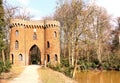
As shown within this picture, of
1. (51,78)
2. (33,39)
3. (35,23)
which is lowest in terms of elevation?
(51,78)

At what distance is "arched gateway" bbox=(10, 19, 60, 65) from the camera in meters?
48.7

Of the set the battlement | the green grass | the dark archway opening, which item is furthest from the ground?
the dark archway opening

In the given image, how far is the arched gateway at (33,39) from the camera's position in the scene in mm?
48688

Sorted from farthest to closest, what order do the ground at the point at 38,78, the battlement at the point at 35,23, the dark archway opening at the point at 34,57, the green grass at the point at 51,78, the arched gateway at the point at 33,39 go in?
the dark archway opening at the point at 34,57 < the arched gateway at the point at 33,39 < the battlement at the point at 35,23 < the green grass at the point at 51,78 < the ground at the point at 38,78

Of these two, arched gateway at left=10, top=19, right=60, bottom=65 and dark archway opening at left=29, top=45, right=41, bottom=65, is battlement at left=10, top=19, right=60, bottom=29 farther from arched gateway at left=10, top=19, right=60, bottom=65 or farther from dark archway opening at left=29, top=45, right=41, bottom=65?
dark archway opening at left=29, top=45, right=41, bottom=65

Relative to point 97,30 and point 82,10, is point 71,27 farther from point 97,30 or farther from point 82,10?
point 97,30

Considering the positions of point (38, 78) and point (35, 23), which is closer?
A: point (38, 78)

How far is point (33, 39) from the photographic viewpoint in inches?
2019

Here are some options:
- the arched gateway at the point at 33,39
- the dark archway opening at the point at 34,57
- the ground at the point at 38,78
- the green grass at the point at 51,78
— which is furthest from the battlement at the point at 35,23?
the green grass at the point at 51,78

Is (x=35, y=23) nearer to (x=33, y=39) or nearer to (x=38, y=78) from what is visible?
(x=33, y=39)

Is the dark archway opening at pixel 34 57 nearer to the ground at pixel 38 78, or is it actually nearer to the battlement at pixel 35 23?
the battlement at pixel 35 23

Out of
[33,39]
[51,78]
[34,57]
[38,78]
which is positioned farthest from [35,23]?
[38,78]

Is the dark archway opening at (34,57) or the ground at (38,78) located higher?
the dark archway opening at (34,57)

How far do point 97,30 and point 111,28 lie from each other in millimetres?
5892
